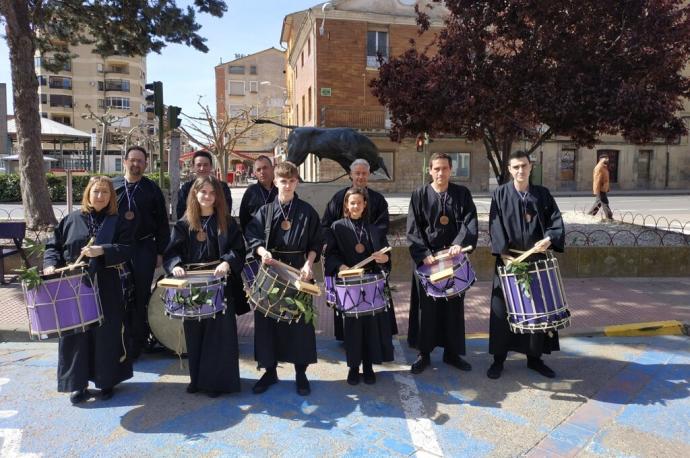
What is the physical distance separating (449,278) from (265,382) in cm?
172

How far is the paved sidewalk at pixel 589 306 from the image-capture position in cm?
579

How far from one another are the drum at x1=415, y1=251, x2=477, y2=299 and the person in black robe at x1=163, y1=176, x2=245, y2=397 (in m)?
1.54

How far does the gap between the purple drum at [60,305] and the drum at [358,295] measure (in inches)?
72.1

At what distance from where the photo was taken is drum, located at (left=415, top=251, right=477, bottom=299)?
422 cm

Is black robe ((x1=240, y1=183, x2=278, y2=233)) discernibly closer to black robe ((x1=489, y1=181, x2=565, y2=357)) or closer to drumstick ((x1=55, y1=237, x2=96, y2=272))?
drumstick ((x1=55, y1=237, x2=96, y2=272))

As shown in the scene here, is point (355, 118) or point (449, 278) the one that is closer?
point (449, 278)

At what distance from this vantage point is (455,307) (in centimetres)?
459

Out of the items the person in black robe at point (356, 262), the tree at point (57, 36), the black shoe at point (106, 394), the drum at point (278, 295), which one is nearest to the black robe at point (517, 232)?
the person in black robe at point (356, 262)

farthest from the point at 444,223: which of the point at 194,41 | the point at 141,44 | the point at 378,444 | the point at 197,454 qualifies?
the point at 141,44

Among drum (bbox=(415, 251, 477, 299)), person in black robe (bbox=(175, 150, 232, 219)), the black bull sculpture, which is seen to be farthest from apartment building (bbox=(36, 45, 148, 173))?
drum (bbox=(415, 251, 477, 299))

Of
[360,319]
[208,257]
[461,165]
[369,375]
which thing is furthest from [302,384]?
[461,165]

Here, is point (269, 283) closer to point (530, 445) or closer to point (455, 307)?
point (455, 307)

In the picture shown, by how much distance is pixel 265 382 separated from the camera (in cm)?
425

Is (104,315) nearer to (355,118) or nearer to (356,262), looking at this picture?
(356,262)
